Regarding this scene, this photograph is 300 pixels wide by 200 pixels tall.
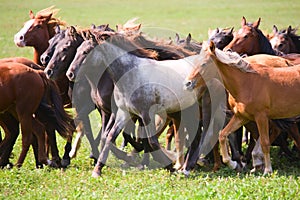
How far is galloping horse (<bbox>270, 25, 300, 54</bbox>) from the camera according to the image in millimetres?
13595

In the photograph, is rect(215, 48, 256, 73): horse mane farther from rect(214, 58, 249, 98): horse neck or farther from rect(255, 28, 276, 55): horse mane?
rect(255, 28, 276, 55): horse mane

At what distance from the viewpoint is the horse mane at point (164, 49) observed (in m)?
10.2

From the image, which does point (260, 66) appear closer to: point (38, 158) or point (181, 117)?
point (181, 117)

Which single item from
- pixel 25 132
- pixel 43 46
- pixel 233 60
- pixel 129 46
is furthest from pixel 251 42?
pixel 25 132

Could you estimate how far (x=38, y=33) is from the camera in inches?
480

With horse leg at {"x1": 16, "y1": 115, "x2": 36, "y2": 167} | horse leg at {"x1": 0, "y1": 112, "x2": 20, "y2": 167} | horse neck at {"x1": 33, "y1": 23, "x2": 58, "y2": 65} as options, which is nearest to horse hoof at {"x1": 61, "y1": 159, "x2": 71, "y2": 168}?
horse leg at {"x1": 16, "y1": 115, "x2": 36, "y2": 167}

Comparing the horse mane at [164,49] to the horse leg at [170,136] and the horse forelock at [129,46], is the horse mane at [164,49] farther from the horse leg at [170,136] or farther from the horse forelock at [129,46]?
the horse leg at [170,136]

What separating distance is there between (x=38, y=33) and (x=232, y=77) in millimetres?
4223

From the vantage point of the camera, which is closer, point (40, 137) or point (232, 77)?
point (232, 77)

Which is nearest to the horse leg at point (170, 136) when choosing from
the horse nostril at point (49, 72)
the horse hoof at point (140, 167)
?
the horse hoof at point (140, 167)

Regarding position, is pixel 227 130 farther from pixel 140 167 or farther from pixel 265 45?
pixel 265 45

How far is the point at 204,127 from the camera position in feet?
32.8

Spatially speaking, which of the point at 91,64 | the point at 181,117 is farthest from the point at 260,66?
the point at 91,64

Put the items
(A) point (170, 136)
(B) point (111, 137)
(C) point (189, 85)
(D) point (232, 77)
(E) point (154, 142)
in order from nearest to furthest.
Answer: (C) point (189, 85)
(D) point (232, 77)
(B) point (111, 137)
(E) point (154, 142)
(A) point (170, 136)
